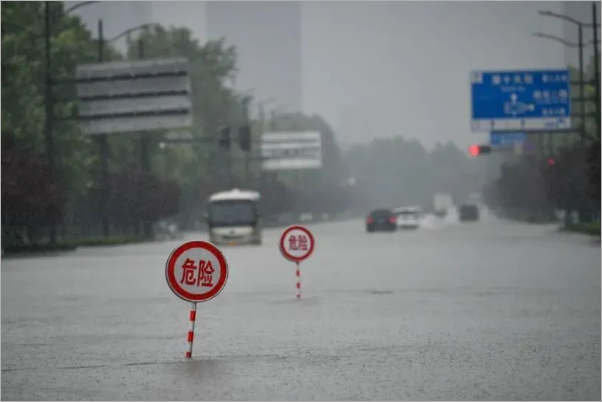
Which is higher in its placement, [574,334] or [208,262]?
[208,262]

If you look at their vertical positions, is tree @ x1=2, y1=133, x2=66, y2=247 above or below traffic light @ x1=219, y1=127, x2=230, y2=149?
below

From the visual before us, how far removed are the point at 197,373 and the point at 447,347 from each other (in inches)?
134

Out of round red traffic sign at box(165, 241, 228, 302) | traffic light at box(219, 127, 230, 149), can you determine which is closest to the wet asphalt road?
round red traffic sign at box(165, 241, 228, 302)

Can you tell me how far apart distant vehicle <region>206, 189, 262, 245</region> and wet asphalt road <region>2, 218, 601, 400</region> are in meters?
30.5

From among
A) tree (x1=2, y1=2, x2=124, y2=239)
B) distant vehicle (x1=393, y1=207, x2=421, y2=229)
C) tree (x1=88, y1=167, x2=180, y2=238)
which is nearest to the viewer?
tree (x1=2, y1=2, x2=124, y2=239)

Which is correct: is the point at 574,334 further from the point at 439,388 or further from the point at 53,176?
the point at 53,176

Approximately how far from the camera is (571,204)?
80000 mm

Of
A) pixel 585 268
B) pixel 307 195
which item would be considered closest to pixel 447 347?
pixel 585 268

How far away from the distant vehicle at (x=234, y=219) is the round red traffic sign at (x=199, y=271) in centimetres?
5040

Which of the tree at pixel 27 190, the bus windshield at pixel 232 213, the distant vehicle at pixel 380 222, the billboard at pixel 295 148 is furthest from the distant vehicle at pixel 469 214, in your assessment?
the tree at pixel 27 190

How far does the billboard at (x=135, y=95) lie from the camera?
5397 cm

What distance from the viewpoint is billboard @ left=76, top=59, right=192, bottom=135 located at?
5397 cm

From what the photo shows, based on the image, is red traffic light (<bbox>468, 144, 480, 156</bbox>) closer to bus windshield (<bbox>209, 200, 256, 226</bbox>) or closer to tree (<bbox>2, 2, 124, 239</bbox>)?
bus windshield (<bbox>209, 200, 256, 226</bbox>)

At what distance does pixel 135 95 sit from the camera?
54719 mm
